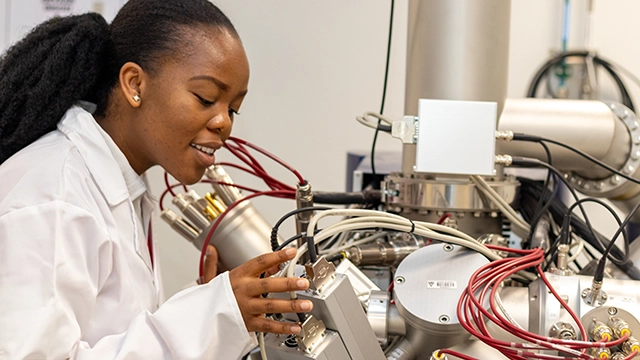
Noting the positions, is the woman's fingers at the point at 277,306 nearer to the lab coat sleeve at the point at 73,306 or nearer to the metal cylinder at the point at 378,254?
the lab coat sleeve at the point at 73,306

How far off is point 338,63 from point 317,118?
210mm

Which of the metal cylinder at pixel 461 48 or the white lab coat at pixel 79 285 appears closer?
the white lab coat at pixel 79 285

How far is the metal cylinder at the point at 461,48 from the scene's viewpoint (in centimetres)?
107

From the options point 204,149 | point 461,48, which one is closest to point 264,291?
point 204,149

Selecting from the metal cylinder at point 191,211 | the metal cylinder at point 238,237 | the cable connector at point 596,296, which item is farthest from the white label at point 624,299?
the metal cylinder at point 191,211

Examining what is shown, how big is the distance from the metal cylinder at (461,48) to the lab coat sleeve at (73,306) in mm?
581

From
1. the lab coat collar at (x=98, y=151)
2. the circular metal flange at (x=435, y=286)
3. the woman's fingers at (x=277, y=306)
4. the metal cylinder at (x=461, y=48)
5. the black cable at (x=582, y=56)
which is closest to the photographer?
the woman's fingers at (x=277, y=306)

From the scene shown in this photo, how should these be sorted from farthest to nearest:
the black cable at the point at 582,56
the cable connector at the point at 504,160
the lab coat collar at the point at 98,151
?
1. the black cable at the point at 582,56
2. the cable connector at the point at 504,160
3. the lab coat collar at the point at 98,151

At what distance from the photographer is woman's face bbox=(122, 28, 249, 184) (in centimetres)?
88

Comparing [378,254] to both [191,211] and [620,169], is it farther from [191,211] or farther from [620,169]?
[620,169]

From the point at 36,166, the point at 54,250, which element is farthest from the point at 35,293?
the point at 36,166

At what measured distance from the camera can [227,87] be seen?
90 centimetres

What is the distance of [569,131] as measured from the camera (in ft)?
3.64

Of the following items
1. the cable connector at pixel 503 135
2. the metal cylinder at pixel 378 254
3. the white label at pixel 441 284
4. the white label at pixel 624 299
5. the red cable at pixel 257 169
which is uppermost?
the cable connector at pixel 503 135
